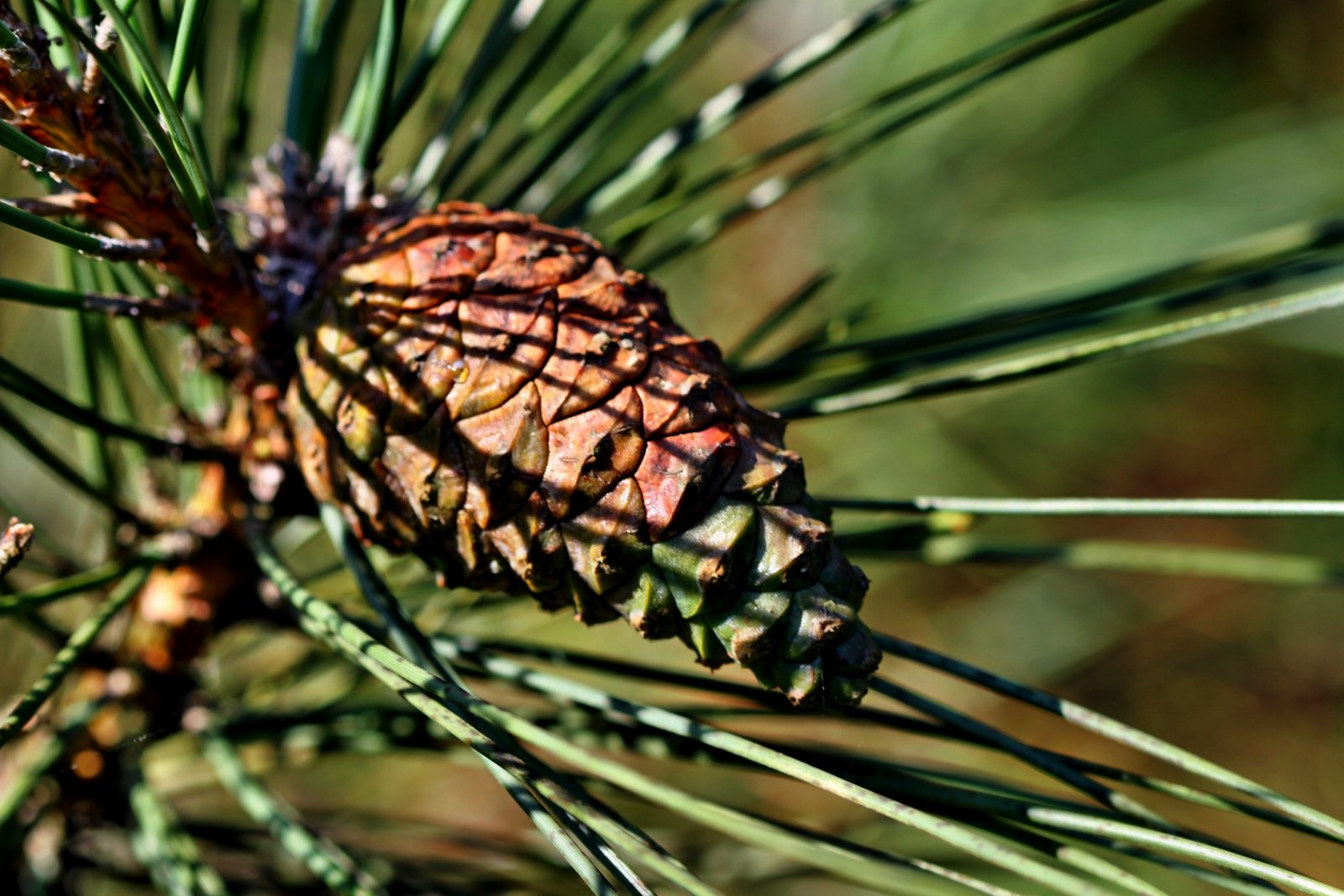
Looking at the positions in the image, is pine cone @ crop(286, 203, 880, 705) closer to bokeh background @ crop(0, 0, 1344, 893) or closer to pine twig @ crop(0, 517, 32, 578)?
pine twig @ crop(0, 517, 32, 578)

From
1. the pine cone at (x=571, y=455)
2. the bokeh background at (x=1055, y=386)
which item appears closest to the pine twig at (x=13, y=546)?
the pine cone at (x=571, y=455)

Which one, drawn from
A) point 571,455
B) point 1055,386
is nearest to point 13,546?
point 571,455

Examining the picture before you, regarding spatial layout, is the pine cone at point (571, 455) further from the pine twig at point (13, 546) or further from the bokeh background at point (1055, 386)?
the bokeh background at point (1055, 386)

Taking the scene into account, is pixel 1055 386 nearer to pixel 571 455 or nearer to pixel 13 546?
pixel 571 455

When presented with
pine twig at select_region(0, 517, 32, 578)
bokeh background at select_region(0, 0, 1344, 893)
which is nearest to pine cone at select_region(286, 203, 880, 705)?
pine twig at select_region(0, 517, 32, 578)

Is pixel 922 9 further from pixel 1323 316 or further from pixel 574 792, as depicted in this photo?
pixel 574 792

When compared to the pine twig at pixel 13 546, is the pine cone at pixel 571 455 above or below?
above

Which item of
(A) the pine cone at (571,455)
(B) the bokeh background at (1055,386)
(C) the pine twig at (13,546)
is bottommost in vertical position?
(C) the pine twig at (13,546)
